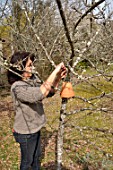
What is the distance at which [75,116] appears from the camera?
751 cm

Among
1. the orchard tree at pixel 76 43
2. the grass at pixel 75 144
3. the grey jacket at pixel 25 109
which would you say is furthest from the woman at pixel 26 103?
the grass at pixel 75 144

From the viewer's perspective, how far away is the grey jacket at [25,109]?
8.07 ft

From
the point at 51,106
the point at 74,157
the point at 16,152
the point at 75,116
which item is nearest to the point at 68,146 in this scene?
the point at 74,157

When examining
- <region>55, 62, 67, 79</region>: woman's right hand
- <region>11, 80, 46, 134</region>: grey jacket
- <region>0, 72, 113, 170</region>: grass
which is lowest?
<region>0, 72, 113, 170</region>: grass

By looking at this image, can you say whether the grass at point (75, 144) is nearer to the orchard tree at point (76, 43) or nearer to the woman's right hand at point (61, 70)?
the orchard tree at point (76, 43)

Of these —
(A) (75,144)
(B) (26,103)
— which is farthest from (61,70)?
(A) (75,144)

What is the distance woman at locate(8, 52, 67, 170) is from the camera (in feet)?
7.86

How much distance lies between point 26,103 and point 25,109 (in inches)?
3.0

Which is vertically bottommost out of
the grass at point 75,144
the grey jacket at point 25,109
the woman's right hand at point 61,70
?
the grass at point 75,144

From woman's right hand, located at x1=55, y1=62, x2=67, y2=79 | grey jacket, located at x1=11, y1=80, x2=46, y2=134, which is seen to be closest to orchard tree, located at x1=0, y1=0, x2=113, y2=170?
woman's right hand, located at x1=55, y1=62, x2=67, y2=79

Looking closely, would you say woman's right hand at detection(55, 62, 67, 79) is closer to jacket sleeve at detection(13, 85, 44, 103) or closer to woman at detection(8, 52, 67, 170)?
woman at detection(8, 52, 67, 170)

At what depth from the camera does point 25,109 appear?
2.67 m

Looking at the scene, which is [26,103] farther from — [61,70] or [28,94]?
[61,70]

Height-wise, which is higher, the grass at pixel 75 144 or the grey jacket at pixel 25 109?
the grey jacket at pixel 25 109
